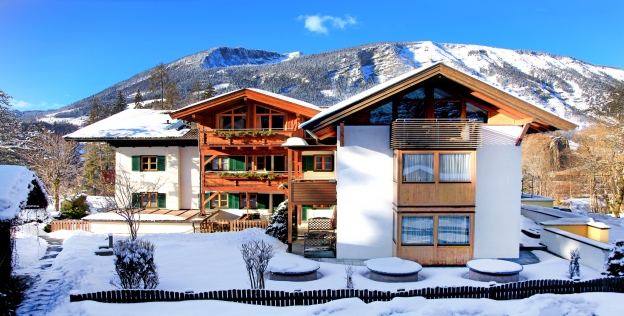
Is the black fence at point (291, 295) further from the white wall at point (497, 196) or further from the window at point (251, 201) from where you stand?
the window at point (251, 201)

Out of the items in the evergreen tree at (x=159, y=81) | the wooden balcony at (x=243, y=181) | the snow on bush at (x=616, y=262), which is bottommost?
the snow on bush at (x=616, y=262)

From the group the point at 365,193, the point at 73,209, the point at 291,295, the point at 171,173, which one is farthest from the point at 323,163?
the point at 73,209

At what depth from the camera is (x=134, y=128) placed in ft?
78.7

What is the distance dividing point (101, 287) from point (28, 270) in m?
4.86

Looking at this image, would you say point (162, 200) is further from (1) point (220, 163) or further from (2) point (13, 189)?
(2) point (13, 189)

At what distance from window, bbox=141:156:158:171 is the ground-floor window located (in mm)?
17498

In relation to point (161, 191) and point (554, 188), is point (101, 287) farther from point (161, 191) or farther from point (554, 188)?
point (554, 188)

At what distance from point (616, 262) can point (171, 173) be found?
2239 centimetres

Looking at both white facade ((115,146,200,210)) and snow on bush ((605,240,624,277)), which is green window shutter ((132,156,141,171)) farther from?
snow on bush ((605,240,624,277))

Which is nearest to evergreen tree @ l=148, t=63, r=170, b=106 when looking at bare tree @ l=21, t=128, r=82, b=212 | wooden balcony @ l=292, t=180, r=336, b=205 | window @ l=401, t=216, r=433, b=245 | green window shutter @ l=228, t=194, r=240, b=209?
bare tree @ l=21, t=128, r=82, b=212

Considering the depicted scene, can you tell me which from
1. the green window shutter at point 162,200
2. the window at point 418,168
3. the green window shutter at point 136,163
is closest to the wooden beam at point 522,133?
the window at point 418,168

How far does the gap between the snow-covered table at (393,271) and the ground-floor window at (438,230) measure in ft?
5.65

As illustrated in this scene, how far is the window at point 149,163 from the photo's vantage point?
2330 centimetres

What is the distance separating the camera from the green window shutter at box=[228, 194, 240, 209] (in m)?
22.9
